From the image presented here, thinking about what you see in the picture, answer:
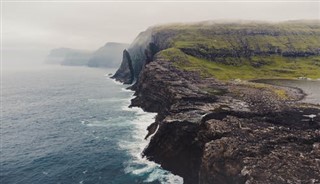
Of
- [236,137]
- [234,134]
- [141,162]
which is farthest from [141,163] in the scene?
[236,137]

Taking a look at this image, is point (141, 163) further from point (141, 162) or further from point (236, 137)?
point (236, 137)

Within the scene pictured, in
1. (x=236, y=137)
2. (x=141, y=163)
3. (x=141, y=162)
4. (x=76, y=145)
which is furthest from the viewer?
(x=76, y=145)

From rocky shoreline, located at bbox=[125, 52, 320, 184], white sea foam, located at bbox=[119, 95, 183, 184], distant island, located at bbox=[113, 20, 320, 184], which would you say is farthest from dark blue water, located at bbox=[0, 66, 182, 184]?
rocky shoreline, located at bbox=[125, 52, 320, 184]

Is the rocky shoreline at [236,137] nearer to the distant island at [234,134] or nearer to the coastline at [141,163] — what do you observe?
the distant island at [234,134]

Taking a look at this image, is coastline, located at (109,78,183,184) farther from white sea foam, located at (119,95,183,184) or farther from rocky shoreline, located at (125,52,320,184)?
rocky shoreline, located at (125,52,320,184)

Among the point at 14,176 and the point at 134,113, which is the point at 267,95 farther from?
the point at 14,176

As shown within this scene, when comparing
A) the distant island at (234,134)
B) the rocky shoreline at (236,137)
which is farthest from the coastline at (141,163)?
the rocky shoreline at (236,137)

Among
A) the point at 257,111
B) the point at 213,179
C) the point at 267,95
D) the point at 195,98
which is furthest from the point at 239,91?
the point at 213,179
